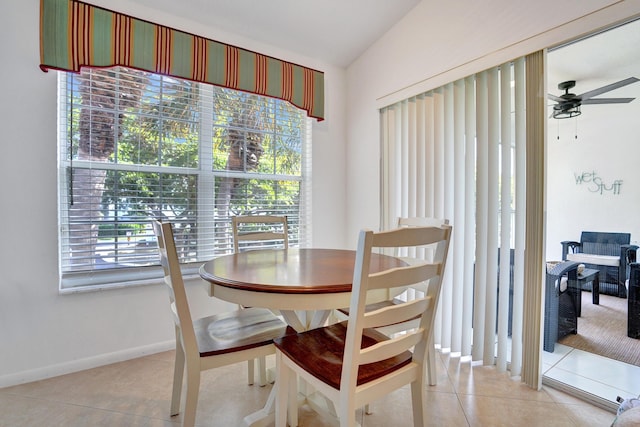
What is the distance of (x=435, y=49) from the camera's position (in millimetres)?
2375

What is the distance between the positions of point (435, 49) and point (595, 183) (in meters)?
1.43

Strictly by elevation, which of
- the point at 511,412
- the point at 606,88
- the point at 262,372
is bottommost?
the point at 511,412

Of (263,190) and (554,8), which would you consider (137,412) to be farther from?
(554,8)

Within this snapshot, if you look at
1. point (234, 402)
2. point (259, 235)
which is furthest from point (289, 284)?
point (259, 235)

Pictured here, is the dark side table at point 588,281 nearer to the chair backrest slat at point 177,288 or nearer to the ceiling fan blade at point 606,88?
the ceiling fan blade at point 606,88

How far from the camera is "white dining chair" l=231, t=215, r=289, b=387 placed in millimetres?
1856

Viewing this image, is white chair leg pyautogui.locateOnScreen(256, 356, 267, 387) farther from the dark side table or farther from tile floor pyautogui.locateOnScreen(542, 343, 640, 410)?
the dark side table

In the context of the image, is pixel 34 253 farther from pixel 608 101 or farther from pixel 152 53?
pixel 608 101

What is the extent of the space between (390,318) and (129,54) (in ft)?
7.62

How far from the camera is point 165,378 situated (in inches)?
76.5

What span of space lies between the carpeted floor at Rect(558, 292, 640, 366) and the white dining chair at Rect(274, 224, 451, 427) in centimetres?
150

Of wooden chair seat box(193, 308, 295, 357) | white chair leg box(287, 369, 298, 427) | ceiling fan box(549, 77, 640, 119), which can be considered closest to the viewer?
wooden chair seat box(193, 308, 295, 357)

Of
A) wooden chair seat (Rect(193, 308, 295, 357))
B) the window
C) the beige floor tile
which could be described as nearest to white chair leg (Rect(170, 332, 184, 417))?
wooden chair seat (Rect(193, 308, 295, 357))

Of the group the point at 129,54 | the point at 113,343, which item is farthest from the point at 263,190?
the point at 113,343
